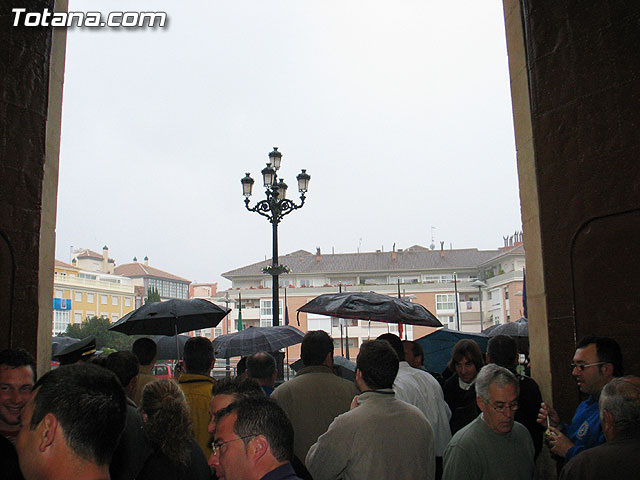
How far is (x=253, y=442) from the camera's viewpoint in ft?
6.38

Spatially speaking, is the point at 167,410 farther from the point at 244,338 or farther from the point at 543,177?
the point at 244,338

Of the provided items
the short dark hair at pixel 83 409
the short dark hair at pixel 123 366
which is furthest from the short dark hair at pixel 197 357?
the short dark hair at pixel 83 409

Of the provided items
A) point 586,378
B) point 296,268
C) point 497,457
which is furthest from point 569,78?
point 296,268

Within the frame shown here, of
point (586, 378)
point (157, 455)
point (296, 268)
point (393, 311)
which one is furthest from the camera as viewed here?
point (296, 268)

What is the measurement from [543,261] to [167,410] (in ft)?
10.5

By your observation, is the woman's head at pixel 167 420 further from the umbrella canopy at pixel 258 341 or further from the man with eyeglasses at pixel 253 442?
the umbrella canopy at pixel 258 341

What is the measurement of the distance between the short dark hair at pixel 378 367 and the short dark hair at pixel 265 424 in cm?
115

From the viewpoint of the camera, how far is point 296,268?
68.6m

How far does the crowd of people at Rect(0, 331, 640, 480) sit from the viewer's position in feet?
5.55

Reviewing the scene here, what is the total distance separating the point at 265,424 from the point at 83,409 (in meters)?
0.60

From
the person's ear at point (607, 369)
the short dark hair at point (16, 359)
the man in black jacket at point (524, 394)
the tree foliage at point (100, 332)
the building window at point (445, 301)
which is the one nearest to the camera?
the short dark hair at point (16, 359)

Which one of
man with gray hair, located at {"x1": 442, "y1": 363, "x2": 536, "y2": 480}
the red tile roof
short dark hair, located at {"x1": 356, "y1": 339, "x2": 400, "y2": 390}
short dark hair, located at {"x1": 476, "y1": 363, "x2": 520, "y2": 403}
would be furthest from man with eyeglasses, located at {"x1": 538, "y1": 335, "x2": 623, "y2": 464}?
the red tile roof

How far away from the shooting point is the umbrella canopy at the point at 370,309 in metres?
6.57

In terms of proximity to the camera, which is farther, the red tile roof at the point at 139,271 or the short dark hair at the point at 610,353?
the red tile roof at the point at 139,271
